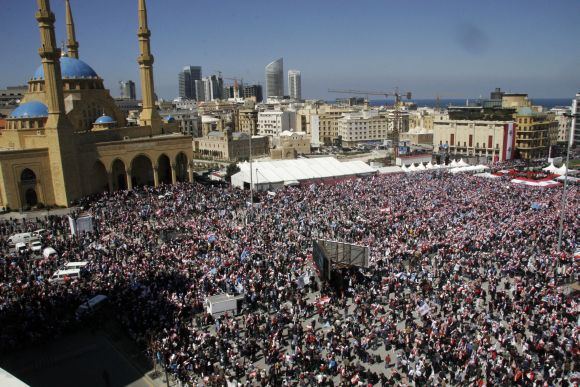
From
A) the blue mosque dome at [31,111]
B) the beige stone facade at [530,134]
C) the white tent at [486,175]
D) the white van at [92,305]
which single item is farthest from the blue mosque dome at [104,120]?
the beige stone facade at [530,134]

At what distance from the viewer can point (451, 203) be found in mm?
28781

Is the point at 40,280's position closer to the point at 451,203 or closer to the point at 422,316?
the point at 422,316

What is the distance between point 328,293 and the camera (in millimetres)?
16438

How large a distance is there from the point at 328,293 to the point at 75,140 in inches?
1044

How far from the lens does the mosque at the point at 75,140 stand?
32.6 metres

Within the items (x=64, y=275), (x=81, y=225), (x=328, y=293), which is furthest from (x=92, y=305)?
(x=81, y=225)

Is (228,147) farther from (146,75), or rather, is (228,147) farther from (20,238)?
(20,238)

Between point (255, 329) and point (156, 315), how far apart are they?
129 inches

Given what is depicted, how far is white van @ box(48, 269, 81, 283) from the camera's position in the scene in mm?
17703

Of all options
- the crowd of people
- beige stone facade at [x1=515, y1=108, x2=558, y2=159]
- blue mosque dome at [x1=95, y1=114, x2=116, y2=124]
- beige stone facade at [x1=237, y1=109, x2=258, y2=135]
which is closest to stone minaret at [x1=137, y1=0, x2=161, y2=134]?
blue mosque dome at [x1=95, y1=114, x2=116, y2=124]

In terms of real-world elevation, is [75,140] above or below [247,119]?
above

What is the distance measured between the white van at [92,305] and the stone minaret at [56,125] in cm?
2068

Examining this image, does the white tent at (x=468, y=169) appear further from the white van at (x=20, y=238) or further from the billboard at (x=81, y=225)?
the white van at (x=20, y=238)

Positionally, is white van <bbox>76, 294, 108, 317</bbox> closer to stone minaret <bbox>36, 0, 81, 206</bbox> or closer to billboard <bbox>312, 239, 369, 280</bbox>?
billboard <bbox>312, 239, 369, 280</bbox>
